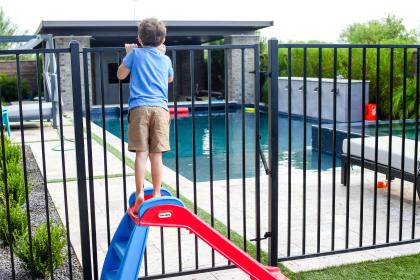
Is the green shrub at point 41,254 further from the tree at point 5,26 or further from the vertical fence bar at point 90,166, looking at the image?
the tree at point 5,26

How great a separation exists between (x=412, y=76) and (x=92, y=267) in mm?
12389

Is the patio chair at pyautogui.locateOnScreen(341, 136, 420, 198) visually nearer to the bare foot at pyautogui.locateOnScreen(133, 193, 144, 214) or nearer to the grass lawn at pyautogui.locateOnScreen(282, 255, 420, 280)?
the grass lawn at pyautogui.locateOnScreen(282, 255, 420, 280)

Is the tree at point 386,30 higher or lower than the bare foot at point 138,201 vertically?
higher

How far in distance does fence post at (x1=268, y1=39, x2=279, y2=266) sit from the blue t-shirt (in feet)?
3.22

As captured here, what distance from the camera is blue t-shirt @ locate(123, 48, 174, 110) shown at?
3.25 meters

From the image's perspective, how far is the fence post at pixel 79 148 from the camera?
3.55m

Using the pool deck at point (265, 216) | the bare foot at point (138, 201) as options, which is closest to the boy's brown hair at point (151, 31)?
the bare foot at point (138, 201)

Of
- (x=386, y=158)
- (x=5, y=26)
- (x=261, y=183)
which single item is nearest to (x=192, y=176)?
(x=261, y=183)

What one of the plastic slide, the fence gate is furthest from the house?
the plastic slide

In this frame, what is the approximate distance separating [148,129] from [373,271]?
1.98 meters

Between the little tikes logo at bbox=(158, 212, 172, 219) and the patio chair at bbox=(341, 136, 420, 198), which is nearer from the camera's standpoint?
the little tikes logo at bbox=(158, 212, 172, 219)

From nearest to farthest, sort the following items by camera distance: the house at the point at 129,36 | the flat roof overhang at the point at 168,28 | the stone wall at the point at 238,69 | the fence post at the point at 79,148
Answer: the fence post at the point at 79,148 < the flat roof overhang at the point at 168,28 < the house at the point at 129,36 < the stone wall at the point at 238,69

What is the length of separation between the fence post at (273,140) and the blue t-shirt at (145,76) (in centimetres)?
98

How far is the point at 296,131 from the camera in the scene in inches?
590
